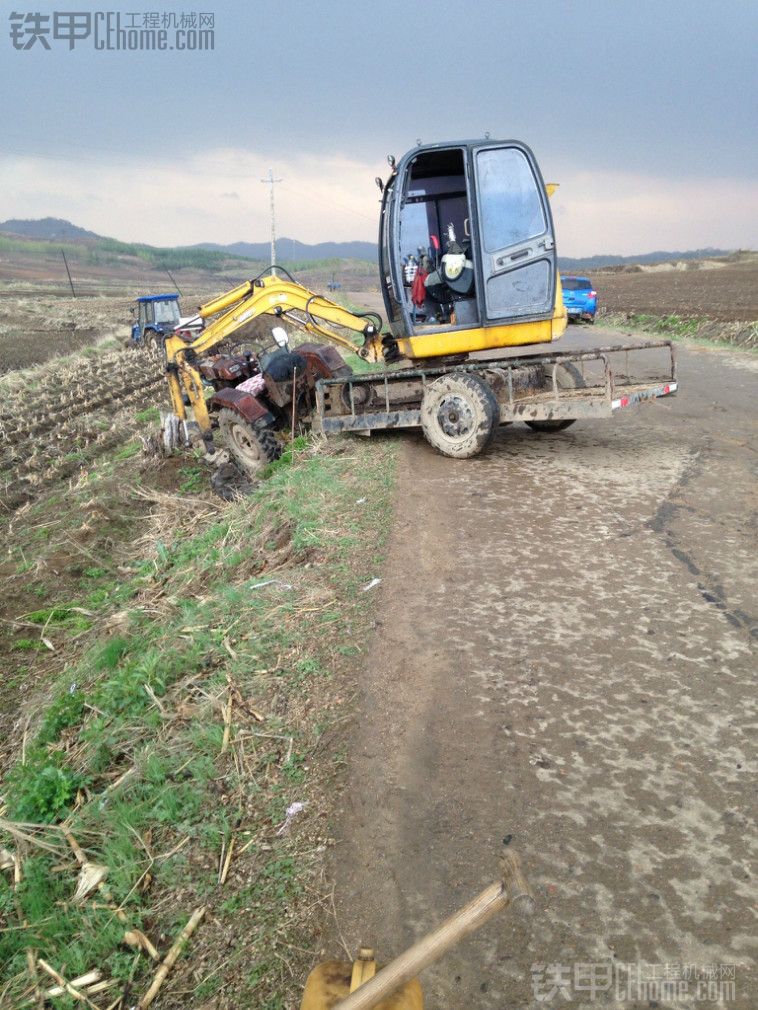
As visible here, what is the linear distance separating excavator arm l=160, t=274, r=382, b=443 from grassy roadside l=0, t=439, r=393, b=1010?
3.11 m

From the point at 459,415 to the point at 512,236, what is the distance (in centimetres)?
194

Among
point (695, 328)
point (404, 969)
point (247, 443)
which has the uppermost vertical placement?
point (695, 328)

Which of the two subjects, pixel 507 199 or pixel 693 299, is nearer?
pixel 507 199

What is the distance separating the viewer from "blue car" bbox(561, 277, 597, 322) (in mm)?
23547

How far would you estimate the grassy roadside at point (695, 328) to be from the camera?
16781 millimetres

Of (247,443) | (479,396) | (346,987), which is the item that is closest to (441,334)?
(479,396)

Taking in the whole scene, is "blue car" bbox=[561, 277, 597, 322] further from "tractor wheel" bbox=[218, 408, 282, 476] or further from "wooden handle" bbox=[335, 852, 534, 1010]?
"wooden handle" bbox=[335, 852, 534, 1010]

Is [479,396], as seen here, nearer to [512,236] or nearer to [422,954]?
[512,236]

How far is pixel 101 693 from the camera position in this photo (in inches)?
189

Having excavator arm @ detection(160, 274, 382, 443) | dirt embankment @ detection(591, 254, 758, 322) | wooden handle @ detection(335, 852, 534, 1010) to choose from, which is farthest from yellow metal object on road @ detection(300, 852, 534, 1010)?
dirt embankment @ detection(591, 254, 758, 322)

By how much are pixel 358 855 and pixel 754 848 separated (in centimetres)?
151

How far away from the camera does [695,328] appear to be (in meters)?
19.4

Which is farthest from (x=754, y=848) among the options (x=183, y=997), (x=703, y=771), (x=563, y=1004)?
(x=183, y=997)

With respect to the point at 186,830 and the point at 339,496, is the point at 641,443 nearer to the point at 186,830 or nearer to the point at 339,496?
the point at 339,496
